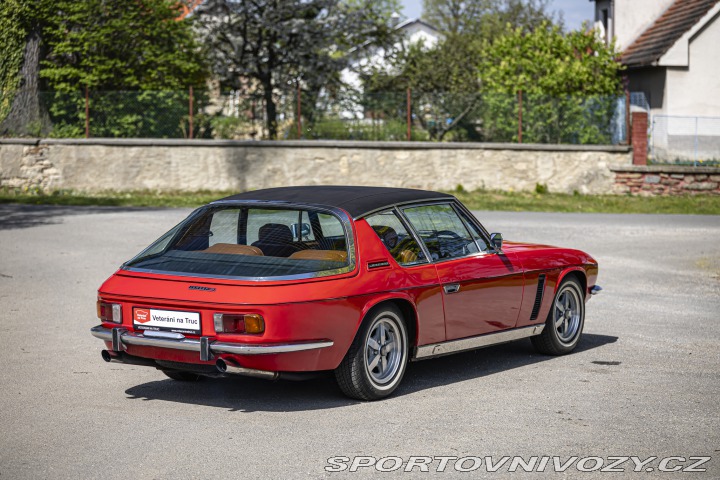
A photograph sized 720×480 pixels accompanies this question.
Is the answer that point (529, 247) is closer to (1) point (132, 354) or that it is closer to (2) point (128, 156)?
(1) point (132, 354)

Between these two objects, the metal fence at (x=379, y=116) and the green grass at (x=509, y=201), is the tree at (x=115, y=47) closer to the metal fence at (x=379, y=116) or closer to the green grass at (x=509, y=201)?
the metal fence at (x=379, y=116)

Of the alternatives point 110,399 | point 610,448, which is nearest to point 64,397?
point 110,399

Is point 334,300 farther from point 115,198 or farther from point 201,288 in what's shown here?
point 115,198

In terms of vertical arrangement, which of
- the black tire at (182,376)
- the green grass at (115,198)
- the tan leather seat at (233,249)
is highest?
the tan leather seat at (233,249)

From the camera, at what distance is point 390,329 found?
7.14 m

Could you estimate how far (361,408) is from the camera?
22.4 feet

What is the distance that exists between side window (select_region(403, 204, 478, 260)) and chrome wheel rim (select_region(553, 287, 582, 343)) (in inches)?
48.1

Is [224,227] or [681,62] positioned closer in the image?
[224,227]

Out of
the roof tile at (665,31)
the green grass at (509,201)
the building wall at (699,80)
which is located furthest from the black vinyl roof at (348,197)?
the building wall at (699,80)

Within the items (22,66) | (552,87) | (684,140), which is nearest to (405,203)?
(684,140)

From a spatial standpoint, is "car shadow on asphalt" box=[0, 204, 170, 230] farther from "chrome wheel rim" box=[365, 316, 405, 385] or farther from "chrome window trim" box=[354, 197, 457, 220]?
"chrome wheel rim" box=[365, 316, 405, 385]

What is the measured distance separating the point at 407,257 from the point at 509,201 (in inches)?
764

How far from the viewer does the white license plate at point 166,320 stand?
21.5 ft

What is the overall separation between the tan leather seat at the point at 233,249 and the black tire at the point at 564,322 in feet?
8.83
